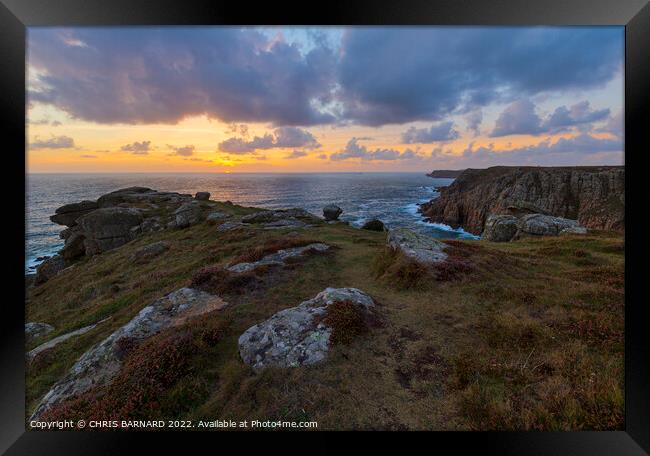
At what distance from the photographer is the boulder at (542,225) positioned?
884 inches

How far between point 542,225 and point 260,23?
2784 centimetres

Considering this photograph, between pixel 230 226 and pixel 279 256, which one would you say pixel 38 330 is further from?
pixel 230 226

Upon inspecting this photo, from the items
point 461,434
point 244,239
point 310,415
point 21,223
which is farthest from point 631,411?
point 244,239

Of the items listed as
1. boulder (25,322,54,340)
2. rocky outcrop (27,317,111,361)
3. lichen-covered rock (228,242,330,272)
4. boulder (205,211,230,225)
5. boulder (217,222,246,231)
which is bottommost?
boulder (25,322,54,340)

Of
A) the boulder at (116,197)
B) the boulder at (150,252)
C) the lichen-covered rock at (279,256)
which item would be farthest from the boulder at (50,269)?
the lichen-covered rock at (279,256)

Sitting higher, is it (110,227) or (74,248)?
(110,227)

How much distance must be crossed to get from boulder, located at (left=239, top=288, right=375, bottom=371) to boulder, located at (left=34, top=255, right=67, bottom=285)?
3864 centimetres

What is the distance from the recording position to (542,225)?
23094 millimetres

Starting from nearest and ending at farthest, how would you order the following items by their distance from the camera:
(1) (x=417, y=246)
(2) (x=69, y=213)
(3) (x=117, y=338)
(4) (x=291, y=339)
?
1. (4) (x=291, y=339)
2. (3) (x=117, y=338)
3. (1) (x=417, y=246)
4. (2) (x=69, y=213)

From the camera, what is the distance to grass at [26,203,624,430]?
504 cm

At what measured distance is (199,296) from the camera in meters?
A: 9.98

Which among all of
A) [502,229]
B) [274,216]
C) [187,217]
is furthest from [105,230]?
[502,229]

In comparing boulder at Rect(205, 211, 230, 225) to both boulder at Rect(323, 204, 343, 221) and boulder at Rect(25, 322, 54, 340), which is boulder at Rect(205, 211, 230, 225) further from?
boulder at Rect(25, 322, 54, 340)

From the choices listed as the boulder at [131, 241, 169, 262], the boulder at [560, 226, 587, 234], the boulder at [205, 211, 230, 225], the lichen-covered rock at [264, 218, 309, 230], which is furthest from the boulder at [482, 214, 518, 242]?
the boulder at [131, 241, 169, 262]
